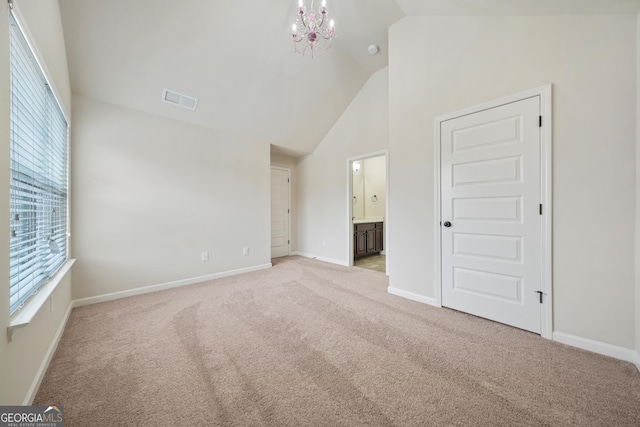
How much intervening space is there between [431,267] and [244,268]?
9.54ft

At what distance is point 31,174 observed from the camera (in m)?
1.56

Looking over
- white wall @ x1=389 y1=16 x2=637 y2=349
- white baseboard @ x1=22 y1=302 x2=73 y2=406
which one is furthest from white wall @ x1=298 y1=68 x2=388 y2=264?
white baseboard @ x1=22 y1=302 x2=73 y2=406

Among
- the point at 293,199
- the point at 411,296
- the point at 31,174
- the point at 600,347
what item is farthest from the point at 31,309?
the point at 293,199

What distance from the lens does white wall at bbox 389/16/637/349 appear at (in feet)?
5.59

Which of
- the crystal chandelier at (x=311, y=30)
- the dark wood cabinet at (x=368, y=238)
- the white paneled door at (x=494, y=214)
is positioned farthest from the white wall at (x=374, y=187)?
the white paneled door at (x=494, y=214)

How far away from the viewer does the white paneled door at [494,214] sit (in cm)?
207

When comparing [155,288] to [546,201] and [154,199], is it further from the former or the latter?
[546,201]

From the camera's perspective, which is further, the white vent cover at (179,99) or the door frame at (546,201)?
the white vent cover at (179,99)

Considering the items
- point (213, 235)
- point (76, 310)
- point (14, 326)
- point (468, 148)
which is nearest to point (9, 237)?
point (14, 326)

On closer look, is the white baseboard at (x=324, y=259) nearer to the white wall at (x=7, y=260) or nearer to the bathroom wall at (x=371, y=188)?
the bathroom wall at (x=371, y=188)

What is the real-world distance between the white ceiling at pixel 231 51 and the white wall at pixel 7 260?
1.33 ft

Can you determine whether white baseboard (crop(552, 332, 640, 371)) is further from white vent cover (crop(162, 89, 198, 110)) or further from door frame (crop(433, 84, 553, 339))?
white vent cover (crop(162, 89, 198, 110))

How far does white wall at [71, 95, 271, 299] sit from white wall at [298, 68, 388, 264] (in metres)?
1.39

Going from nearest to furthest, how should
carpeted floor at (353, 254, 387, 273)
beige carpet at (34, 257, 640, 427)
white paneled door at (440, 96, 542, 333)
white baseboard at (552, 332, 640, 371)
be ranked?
beige carpet at (34, 257, 640, 427) → white baseboard at (552, 332, 640, 371) → white paneled door at (440, 96, 542, 333) → carpeted floor at (353, 254, 387, 273)
